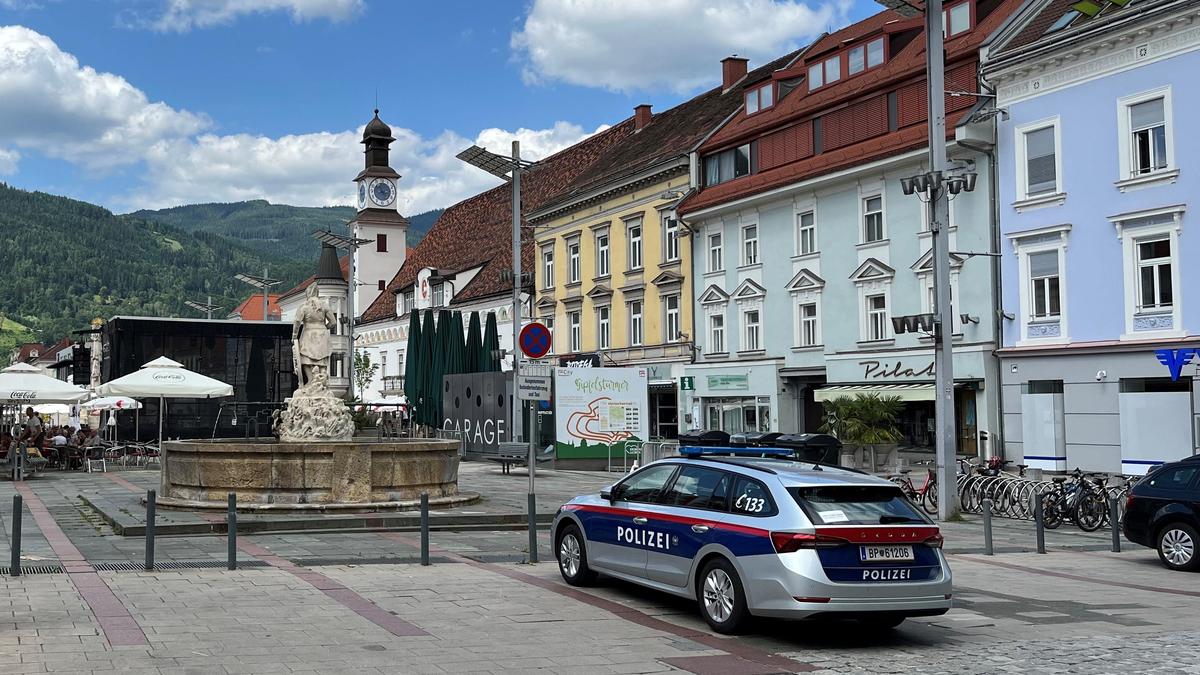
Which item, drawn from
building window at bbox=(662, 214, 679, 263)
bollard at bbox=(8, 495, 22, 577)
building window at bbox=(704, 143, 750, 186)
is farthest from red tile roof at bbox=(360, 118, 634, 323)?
bollard at bbox=(8, 495, 22, 577)

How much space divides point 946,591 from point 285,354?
38.6m

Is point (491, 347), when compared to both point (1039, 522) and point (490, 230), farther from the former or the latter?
point (1039, 522)

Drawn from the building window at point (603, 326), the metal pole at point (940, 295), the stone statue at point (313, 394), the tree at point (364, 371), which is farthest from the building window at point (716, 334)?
the tree at point (364, 371)

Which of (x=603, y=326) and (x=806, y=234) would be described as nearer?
(x=806, y=234)

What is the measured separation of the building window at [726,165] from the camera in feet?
137

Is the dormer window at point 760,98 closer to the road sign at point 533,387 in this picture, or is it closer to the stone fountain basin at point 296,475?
the stone fountain basin at point 296,475

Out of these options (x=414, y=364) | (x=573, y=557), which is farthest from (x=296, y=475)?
(x=414, y=364)

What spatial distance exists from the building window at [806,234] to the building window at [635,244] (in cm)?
933

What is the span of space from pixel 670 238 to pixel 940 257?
24.1 m

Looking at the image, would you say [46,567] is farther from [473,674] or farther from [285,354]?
[285,354]

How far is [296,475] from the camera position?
18.8 m

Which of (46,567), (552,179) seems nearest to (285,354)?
(552,179)

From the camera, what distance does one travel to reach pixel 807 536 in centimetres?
934

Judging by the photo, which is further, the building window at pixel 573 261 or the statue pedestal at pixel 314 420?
the building window at pixel 573 261
